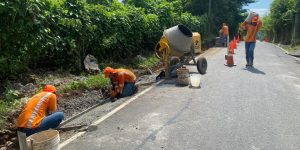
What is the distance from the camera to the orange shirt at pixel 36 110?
5.54 metres

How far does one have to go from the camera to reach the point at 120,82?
8812mm

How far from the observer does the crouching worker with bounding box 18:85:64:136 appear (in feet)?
18.2

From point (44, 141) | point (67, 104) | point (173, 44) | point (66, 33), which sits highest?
point (66, 33)

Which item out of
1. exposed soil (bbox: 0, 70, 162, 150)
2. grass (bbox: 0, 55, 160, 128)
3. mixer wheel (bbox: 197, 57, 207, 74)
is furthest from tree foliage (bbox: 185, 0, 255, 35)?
exposed soil (bbox: 0, 70, 162, 150)

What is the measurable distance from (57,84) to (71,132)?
3.28 m

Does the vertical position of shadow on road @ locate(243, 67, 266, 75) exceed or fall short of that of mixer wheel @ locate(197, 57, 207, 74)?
it falls short

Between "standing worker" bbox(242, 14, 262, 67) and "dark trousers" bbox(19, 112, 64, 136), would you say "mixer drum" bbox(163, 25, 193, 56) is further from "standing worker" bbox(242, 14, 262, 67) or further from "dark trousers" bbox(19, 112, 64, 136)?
"dark trousers" bbox(19, 112, 64, 136)

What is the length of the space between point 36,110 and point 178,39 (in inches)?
263

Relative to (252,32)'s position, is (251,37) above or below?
below

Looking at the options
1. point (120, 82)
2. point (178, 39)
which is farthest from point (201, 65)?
point (120, 82)

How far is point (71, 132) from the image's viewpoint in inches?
250

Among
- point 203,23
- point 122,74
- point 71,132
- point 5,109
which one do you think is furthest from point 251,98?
point 203,23

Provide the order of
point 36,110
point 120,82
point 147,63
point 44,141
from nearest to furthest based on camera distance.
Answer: point 44,141 < point 36,110 < point 120,82 < point 147,63

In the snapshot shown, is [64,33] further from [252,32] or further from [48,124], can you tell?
[252,32]
